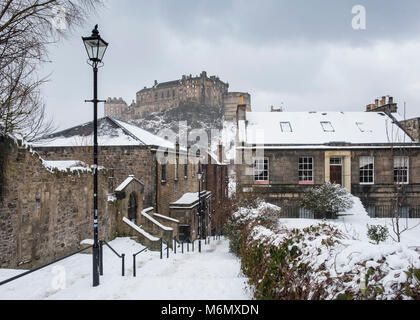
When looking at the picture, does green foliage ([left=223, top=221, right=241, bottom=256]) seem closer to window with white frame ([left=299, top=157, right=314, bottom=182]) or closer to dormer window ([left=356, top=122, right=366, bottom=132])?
window with white frame ([left=299, top=157, right=314, bottom=182])

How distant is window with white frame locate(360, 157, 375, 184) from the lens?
21.9m

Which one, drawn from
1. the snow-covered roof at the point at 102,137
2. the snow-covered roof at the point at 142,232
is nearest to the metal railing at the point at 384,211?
the snow-covered roof at the point at 102,137

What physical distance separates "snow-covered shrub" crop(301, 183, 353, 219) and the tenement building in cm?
9218

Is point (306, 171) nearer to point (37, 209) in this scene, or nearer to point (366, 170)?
point (366, 170)

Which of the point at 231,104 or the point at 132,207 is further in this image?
the point at 231,104

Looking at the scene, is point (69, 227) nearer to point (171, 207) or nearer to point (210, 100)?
point (171, 207)

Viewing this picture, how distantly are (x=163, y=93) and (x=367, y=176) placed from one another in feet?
351

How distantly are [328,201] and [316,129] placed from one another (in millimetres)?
7640

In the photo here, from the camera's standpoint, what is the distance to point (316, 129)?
23.6 m

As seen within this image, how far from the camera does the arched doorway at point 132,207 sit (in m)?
16.2

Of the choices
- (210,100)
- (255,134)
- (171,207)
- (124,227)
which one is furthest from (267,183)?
(210,100)

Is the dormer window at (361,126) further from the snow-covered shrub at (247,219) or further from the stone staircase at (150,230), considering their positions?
the stone staircase at (150,230)

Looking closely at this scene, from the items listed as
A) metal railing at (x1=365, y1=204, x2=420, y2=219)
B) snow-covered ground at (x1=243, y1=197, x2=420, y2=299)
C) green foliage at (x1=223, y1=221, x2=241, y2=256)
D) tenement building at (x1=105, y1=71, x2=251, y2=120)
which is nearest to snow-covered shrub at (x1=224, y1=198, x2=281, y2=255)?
green foliage at (x1=223, y1=221, x2=241, y2=256)

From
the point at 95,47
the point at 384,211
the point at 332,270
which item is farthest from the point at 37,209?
the point at 384,211
